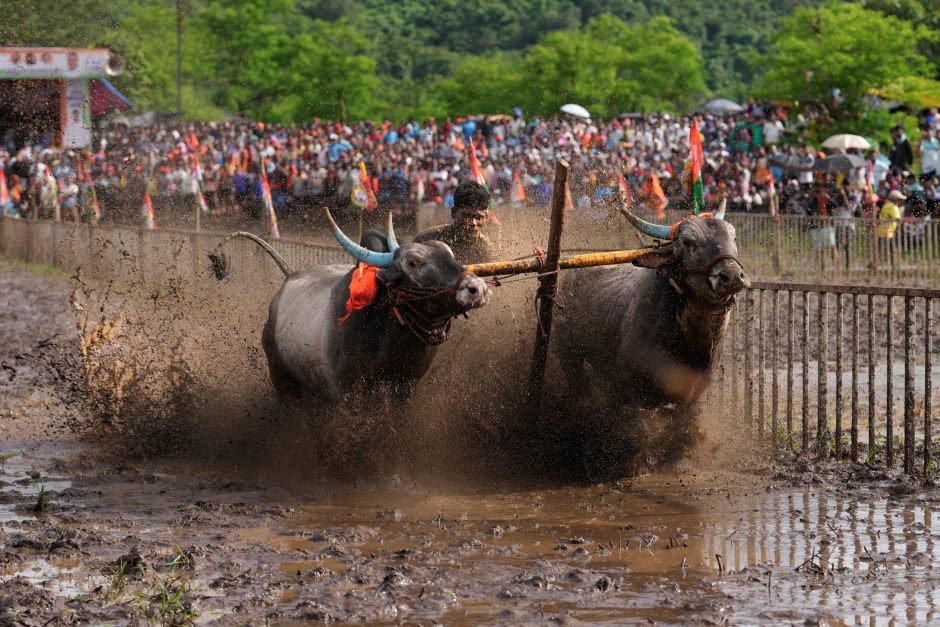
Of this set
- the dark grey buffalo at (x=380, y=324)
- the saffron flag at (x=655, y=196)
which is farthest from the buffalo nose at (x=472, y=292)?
the saffron flag at (x=655, y=196)

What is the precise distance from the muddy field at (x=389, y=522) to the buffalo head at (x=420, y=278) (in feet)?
3.04

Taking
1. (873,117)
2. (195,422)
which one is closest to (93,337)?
(195,422)

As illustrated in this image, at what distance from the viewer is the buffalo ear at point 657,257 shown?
859cm

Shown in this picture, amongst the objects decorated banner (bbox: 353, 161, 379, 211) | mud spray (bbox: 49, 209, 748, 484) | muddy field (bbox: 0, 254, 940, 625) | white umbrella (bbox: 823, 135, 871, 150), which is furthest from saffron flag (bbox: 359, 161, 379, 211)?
mud spray (bbox: 49, 209, 748, 484)

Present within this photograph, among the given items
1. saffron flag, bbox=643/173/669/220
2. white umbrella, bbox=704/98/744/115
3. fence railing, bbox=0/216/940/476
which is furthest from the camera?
white umbrella, bbox=704/98/744/115

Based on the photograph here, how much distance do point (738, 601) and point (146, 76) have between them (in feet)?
193

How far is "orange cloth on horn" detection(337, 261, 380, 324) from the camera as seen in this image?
8562 mm

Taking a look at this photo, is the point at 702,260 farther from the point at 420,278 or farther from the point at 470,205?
the point at 470,205

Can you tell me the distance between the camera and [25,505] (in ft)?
28.0

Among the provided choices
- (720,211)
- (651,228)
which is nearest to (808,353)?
(720,211)

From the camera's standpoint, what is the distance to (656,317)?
8.92 m

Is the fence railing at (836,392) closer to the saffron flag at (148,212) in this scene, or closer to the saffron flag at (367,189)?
the saffron flag at (367,189)

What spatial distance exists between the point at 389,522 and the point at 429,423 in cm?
138

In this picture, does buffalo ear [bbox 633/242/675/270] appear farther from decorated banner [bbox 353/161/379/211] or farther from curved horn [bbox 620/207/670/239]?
decorated banner [bbox 353/161/379/211]
